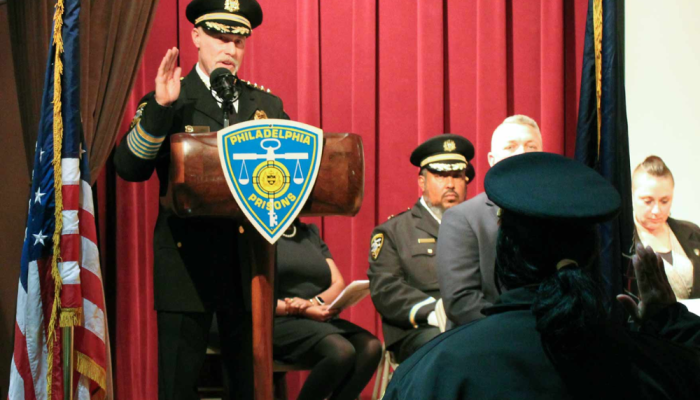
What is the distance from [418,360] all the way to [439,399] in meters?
0.08

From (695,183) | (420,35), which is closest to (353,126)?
(420,35)

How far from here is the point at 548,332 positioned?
0.94 m

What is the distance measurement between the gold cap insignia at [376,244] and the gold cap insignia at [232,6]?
144 cm

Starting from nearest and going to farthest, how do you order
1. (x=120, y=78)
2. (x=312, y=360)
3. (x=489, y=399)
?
(x=489, y=399), (x=312, y=360), (x=120, y=78)

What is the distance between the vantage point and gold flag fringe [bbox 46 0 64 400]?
2.33m

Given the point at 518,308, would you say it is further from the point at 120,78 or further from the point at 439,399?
the point at 120,78

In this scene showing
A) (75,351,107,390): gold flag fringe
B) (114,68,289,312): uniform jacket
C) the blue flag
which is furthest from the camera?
the blue flag

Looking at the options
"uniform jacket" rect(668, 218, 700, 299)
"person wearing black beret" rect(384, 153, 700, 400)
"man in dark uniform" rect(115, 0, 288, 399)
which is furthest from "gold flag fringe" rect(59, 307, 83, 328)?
"uniform jacket" rect(668, 218, 700, 299)

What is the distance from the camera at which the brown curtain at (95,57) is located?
3039 mm

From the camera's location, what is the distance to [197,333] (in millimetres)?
2029

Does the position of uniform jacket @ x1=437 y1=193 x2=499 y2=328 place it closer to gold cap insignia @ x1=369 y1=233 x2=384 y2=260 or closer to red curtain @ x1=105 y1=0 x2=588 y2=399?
gold cap insignia @ x1=369 y1=233 x2=384 y2=260

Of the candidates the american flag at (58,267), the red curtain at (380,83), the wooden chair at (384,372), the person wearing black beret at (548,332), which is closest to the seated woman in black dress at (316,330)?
the wooden chair at (384,372)

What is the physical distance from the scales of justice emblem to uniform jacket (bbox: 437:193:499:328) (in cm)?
93

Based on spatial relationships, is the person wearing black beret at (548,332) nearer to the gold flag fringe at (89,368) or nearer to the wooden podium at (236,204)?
the wooden podium at (236,204)
